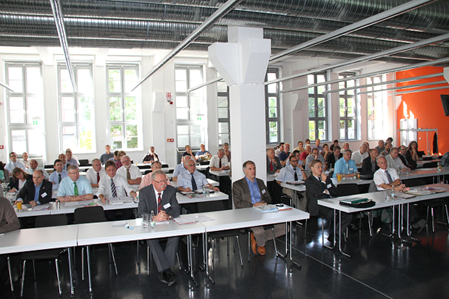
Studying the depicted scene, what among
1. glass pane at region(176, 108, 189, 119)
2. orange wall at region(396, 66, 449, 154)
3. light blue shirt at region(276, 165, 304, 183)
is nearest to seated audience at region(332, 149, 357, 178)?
light blue shirt at region(276, 165, 304, 183)

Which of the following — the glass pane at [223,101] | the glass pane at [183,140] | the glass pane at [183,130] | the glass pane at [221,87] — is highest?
the glass pane at [221,87]

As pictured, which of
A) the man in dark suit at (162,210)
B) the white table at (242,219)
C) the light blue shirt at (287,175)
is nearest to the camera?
the white table at (242,219)

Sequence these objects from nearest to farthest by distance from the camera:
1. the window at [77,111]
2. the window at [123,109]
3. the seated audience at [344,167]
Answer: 1. the seated audience at [344,167]
2. the window at [77,111]
3. the window at [123,109]

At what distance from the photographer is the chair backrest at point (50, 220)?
4344 mm

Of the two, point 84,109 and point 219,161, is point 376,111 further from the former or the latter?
point 84,109

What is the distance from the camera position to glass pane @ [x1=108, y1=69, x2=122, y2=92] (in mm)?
15685

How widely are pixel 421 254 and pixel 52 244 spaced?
4990 millimetres

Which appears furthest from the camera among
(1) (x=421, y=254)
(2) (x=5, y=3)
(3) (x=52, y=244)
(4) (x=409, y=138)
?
(4) (x=409, y=138)

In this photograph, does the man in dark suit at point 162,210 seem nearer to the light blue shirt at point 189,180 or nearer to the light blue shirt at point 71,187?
the light blue shirt at point 71,187

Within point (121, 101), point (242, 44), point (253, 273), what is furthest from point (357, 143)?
point (253, 273)

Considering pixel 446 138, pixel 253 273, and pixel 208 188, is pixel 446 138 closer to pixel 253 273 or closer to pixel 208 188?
pixel 208 188

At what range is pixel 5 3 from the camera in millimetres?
5699

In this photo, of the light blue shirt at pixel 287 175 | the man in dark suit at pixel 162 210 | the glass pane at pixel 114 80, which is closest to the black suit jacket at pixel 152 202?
the man in dark suit at pixel 162 210

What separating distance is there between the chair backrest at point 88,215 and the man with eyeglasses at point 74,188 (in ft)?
3.36
